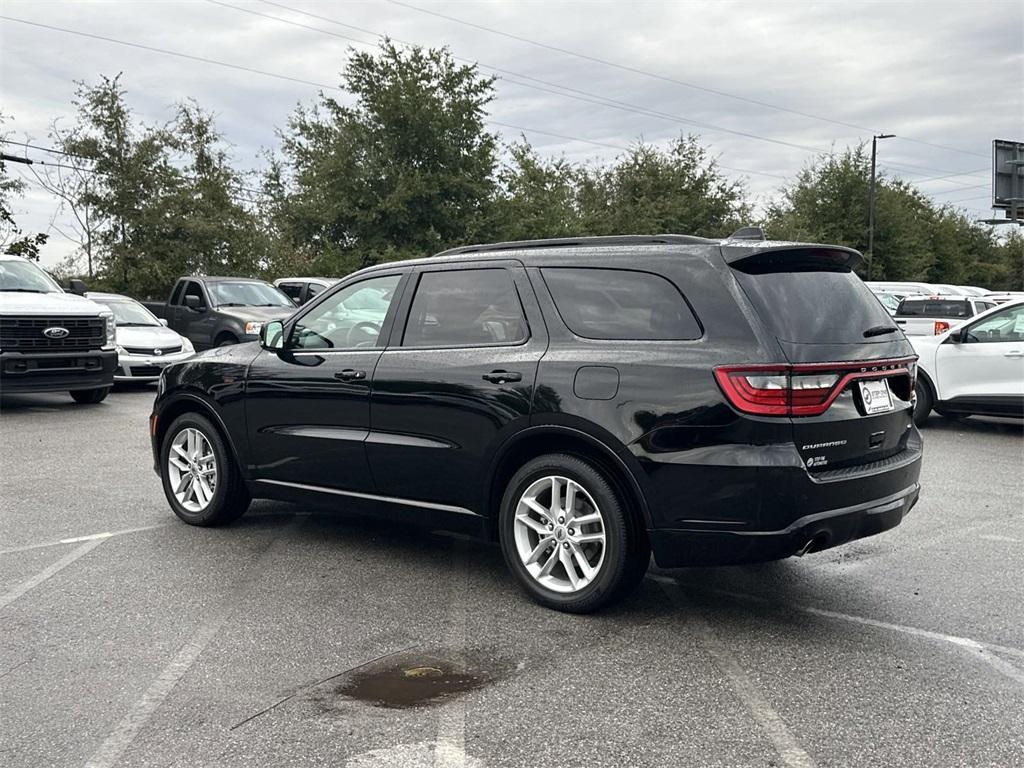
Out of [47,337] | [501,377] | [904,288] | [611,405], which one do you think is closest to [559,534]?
[611,405]

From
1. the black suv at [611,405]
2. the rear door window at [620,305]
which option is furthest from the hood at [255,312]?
the rear door window at [620,305]

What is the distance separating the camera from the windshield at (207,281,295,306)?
19250 mm

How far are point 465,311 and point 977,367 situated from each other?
8.25m

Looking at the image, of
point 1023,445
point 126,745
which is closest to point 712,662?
point 126,745

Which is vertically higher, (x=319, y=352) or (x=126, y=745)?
(x=319, y=352)

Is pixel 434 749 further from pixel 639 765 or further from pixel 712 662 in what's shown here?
pixel 712 662

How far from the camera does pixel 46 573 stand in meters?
5.60

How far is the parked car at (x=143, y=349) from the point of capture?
16.0m

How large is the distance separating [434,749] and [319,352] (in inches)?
120

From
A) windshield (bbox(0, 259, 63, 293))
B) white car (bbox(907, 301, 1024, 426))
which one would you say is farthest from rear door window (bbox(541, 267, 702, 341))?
windshield (bbox(0, 259, 63, 293))

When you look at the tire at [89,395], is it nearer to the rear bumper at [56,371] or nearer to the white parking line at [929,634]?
the rear bumper at [56,371]

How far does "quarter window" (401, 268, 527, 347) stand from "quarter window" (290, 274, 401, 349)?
0.27 metres

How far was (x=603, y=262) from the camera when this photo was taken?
5.04m

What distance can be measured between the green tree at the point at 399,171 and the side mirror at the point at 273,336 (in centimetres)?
3160
